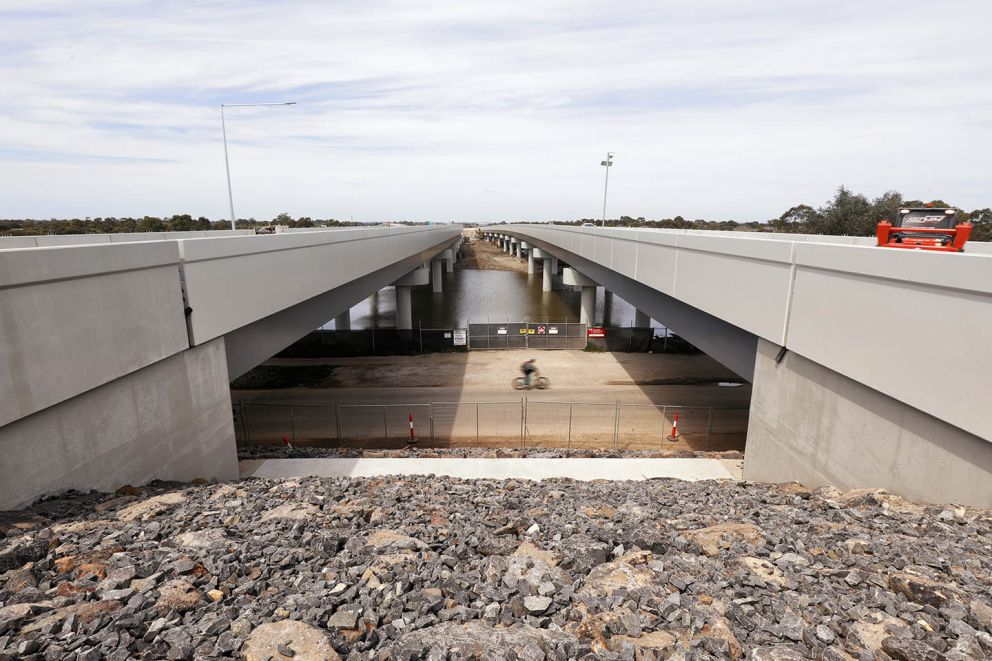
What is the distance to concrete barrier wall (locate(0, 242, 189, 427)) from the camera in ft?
19.3

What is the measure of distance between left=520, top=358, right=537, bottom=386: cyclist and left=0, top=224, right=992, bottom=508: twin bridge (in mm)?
13403

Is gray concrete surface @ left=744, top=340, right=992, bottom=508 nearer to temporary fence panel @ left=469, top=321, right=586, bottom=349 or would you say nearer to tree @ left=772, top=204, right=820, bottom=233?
temporary fence panel @ left=469, top=321, right=586, bottom=349

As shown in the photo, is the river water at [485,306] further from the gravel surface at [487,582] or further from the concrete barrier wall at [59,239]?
the gravel surface at [487,582]

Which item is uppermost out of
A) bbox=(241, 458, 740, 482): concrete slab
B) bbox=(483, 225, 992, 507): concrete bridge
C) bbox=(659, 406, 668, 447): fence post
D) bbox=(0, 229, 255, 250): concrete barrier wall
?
bbox=(0, 229, 255, 250): concrete barrier wall

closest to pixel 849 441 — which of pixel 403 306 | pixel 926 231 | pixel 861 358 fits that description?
pixel 861 358

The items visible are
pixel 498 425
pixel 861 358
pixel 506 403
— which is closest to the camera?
pixel 861 358

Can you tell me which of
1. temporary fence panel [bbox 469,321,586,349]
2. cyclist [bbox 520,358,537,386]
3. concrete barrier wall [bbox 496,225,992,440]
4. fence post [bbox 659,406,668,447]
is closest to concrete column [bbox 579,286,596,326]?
temporary fence panel [bbox 469,321,586,349]

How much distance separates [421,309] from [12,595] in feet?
161

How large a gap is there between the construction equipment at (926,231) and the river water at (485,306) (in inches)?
1369

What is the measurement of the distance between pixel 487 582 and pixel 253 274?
29.3 ft

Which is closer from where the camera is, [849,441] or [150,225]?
[849,441]

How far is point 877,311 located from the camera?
7.50m

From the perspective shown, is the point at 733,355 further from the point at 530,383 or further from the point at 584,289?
the point at 584,289

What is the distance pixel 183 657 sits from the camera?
396 centimetres
